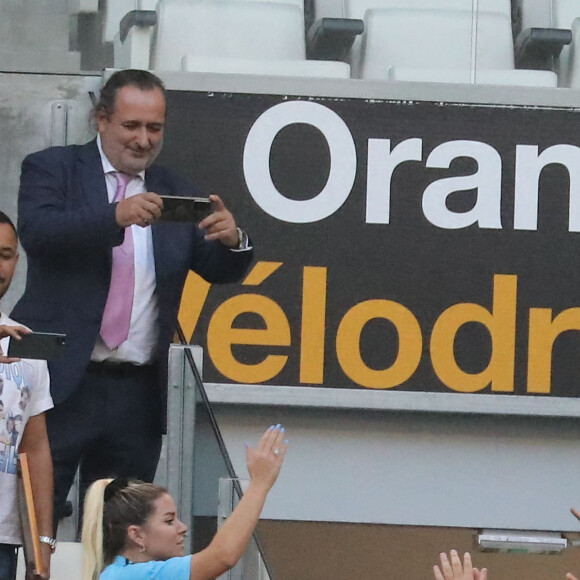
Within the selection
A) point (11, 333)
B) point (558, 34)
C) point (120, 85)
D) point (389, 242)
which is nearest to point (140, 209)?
point (120, 85)

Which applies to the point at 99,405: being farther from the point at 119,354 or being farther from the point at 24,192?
the point at 24,192

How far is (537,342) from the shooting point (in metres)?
6.44

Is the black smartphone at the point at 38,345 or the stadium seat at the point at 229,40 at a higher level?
the stadium seat at the point at 229,40

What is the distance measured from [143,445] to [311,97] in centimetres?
259

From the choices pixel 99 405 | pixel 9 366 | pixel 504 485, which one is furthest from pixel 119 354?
pixel 504 485

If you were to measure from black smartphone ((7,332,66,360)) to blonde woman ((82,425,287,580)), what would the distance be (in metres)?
0.34

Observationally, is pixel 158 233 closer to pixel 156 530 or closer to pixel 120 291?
pixel 120 291

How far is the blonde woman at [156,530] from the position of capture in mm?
3395

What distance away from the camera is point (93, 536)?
350 centimetres

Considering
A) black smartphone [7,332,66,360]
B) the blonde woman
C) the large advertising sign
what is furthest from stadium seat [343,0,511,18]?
the blonde woman

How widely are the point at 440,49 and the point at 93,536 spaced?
11.7 feet

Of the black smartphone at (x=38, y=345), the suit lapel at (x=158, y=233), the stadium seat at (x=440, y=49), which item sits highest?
the stadium seat at (x=440, y=49)

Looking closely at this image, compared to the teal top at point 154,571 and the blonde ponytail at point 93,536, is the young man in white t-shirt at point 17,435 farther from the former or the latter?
the teal top at point 154,571

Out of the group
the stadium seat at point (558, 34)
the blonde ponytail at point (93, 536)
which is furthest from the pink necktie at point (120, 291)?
the stadium seat at point (558, 34)
